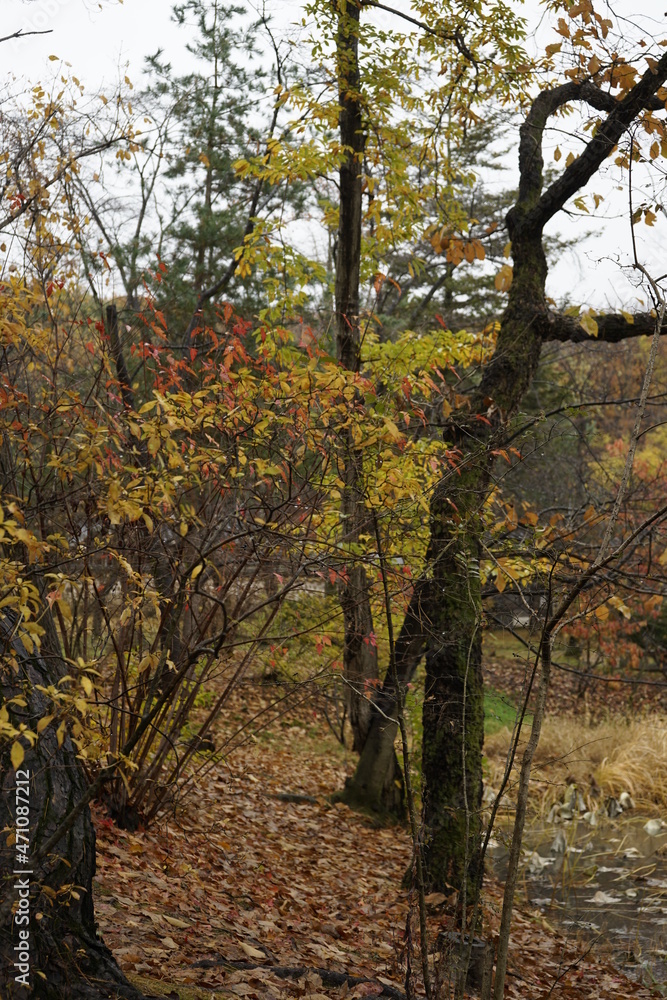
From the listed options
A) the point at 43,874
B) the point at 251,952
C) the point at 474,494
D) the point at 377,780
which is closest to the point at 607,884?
the point at 377,780

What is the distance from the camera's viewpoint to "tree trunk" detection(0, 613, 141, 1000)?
233cm

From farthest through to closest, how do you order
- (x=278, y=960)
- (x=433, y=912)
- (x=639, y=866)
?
1. (x=639, y=866)
2. (x=433, y=912)
3. (x=278, y=960)

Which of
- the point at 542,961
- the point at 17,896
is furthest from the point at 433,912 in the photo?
the point at 17,896

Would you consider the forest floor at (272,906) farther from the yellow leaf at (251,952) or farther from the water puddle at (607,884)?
the water puddle at (607,884)

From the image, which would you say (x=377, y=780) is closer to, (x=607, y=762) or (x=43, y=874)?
(x=607, y=762)

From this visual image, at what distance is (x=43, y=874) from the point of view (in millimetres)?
2438

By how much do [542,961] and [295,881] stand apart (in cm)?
172

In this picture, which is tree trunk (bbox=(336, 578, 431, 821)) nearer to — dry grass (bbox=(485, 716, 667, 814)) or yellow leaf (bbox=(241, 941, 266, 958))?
dry grass (bbox=(485, 716, 667, 814))

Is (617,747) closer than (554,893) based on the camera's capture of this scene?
No

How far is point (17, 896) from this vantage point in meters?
2.33

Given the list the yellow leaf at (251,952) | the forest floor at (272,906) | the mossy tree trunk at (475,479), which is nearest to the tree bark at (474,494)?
the mossy tree trunk at (475,479)

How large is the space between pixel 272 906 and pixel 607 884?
3.55 meters

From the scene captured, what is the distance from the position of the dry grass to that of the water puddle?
0.43 m

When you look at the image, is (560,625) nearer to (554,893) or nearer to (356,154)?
(554,893)
